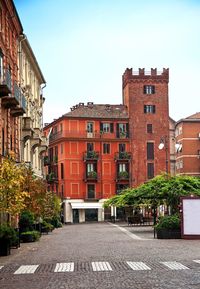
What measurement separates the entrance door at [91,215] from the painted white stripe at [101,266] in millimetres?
70115

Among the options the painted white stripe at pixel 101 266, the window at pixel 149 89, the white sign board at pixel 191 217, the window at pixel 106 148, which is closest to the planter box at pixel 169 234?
the white sign board at pixel 191 217

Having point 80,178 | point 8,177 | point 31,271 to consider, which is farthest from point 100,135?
point 31,271

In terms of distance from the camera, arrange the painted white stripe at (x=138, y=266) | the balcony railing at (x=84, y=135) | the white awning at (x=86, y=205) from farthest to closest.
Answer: the balcony railing at (x=84, y=135) → the white awning at (x=86, y=205) → the painted white stripe at (x=138, y=266)

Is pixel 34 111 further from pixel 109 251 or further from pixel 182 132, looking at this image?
pixel 182 132

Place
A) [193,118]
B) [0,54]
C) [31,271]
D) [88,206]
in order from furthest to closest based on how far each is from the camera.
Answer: [193,118]
[88,206]
[0,54]
[31,271]

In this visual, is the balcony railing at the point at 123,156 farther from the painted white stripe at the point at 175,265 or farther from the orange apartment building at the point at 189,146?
the painted white stripe at the point at 175,265

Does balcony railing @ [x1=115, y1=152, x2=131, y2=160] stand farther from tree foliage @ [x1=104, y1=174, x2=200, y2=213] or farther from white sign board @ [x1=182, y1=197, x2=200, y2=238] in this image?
white sign board @ [x1=182, y1=197, x2=200, y2=238]

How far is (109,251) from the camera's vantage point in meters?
26.1

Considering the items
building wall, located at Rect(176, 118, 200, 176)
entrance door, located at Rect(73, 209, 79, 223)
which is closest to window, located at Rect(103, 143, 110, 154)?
entrance door, located at Rect(73, 209, 79, 223)

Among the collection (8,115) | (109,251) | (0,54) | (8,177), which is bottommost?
(109,251)

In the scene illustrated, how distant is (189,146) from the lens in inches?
3738

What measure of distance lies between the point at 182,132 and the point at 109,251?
7074 centimetres

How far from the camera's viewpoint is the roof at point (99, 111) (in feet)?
307

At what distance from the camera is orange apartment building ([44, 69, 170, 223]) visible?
91.6m
